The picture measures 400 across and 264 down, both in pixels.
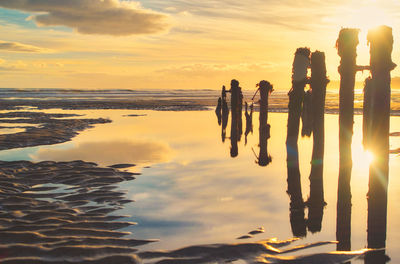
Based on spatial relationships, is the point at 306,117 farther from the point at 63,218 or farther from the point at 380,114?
the point at 63,218

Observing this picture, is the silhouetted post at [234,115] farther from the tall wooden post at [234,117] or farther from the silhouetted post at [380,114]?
the silhouetted post at [380,114]

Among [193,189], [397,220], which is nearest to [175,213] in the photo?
[193,189]

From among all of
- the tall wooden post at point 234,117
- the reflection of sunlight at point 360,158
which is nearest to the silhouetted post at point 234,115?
the tall wooden post at point 234,117

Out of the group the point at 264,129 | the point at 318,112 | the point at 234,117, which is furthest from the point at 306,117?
the point at 318,112

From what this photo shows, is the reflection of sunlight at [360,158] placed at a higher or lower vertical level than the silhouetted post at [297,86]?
lower

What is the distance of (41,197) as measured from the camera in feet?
32.0

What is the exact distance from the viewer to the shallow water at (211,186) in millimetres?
7754

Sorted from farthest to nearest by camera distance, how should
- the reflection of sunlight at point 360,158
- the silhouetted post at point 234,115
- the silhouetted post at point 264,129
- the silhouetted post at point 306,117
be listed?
the silhouetted post at point 234,115, the silhouetted post at point 306,117, the silhouetted post at point 264,129, the reflection of sunlight at point 360,158

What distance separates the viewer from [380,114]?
26.1ft

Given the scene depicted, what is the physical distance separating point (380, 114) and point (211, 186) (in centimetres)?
472

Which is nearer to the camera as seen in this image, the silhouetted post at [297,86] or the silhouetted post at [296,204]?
the silhouetted post at [296,204]

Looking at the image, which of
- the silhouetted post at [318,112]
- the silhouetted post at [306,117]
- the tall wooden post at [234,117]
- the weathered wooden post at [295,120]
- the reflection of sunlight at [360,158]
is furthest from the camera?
the tall wooden post at [234,117]

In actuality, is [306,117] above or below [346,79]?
below

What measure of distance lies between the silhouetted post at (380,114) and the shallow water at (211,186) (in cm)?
45
